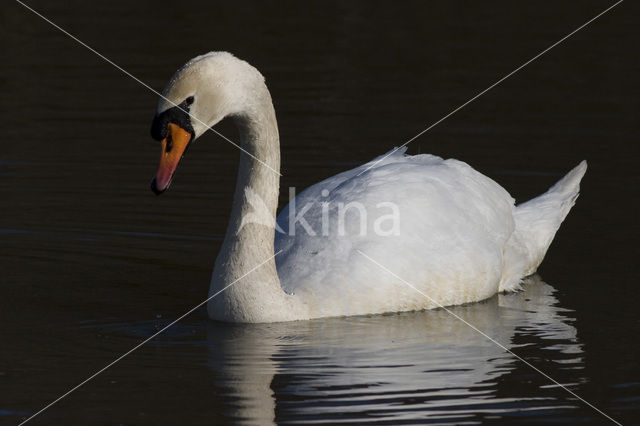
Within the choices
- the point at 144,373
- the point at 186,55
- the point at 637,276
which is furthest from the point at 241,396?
the point at 186,55

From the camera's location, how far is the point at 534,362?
890 cm

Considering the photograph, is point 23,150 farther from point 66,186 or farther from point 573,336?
point 573,336

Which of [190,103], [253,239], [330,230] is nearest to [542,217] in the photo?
[330,230]

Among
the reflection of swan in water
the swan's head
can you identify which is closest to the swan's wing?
the reflection of swan in water

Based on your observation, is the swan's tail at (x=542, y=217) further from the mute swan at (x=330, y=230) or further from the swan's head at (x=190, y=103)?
the swan's head at (x=190, y=103)

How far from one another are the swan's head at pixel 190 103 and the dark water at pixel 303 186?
1277mm

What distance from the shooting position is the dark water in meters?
8.27

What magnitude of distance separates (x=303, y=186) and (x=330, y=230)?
372cm

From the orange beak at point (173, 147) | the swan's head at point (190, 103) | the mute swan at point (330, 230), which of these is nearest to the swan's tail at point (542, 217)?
the mute swan at point (330, 230)

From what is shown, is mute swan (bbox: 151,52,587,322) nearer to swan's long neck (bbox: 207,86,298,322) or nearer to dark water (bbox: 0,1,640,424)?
swan's long neck (bbox: 207,86,298,322)

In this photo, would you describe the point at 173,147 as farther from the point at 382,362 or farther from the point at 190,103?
the point at 382,362

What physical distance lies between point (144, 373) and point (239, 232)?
1.53 metres

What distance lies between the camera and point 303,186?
13.8 metres

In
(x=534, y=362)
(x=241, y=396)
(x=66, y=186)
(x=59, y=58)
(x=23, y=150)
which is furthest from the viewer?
(x=59, y=58)
